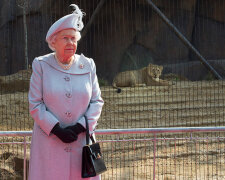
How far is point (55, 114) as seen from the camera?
264cm

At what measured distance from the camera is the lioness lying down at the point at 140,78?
38.8ft

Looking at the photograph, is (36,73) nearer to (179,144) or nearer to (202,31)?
(179,144)

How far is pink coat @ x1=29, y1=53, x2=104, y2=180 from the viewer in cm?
261

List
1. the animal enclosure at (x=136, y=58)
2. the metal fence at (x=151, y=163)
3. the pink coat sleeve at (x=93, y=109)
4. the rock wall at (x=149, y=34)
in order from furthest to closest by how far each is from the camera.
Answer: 1. the rock wall at (x=149, y=34)
2. the animal enclosure at (x=136, y=58)
3. the metal fence at (x=151, y=163)
4. the pink coat sleeve at (x=93, y=109)

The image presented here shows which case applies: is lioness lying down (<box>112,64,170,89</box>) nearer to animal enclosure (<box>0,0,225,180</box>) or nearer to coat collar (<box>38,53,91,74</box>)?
animal enclosure (<box>0,0,225,180</box>)

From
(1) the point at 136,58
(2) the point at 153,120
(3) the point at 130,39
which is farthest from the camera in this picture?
(1) the point at 136,58

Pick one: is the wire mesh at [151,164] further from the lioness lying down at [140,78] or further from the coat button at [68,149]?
the lioness lying down at [140,78]

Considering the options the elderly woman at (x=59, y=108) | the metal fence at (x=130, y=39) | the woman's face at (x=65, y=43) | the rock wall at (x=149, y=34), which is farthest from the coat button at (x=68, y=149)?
the rock wall at (x=149, y=34)

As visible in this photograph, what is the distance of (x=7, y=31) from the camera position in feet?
44.1

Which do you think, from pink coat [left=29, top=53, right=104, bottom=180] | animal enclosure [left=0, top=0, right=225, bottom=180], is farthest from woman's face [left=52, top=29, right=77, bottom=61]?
animal enclosure [left=0, top=0, right=225, bottom=180]

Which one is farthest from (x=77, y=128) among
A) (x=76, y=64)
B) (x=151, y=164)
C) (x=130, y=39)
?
(x=130, y=39)

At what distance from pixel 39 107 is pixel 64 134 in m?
0.24

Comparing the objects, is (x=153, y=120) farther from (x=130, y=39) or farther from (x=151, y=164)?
(x=130, y=39)

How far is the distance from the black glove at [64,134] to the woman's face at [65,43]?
0.48 meters
